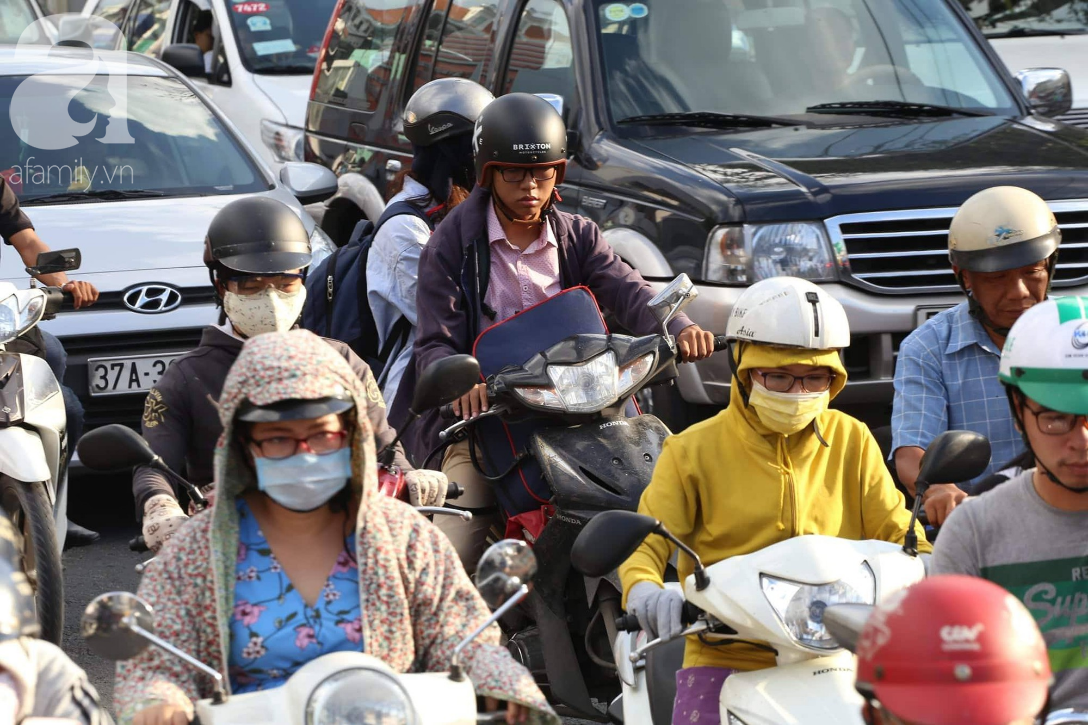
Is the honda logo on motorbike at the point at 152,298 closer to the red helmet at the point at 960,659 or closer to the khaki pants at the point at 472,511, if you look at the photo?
the khaki pants at the point at 472,511

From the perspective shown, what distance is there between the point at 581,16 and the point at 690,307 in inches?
64.9

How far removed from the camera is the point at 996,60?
8.44 m

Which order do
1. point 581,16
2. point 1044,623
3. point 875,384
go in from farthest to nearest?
point 581,16
point 875,384
point 1044,623

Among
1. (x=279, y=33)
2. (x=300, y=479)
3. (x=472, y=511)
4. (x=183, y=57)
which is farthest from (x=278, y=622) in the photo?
(x=279, y=33)

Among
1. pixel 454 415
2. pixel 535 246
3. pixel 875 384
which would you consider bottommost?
pixel 875 384

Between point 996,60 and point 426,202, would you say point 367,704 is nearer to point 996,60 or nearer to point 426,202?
point 426,202

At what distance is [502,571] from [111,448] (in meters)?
1.19

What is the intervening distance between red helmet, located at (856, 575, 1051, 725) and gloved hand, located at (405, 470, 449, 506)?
2.20 m

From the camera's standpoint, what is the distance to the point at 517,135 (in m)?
5.36

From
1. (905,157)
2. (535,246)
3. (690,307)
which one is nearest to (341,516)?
(535,246)

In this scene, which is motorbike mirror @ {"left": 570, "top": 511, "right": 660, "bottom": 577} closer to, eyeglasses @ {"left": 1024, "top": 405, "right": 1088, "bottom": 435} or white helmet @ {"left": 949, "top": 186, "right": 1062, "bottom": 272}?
eyeglasses @ {"left": 1024, "top": 405, "right": 1088, "bottom": 435}

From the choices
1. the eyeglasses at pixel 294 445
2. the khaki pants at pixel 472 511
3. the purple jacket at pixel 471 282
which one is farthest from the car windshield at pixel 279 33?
the eyeglasses at pixel 294 445

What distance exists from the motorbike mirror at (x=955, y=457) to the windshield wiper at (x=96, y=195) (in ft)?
18.8

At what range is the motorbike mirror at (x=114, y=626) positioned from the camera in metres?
3.01
